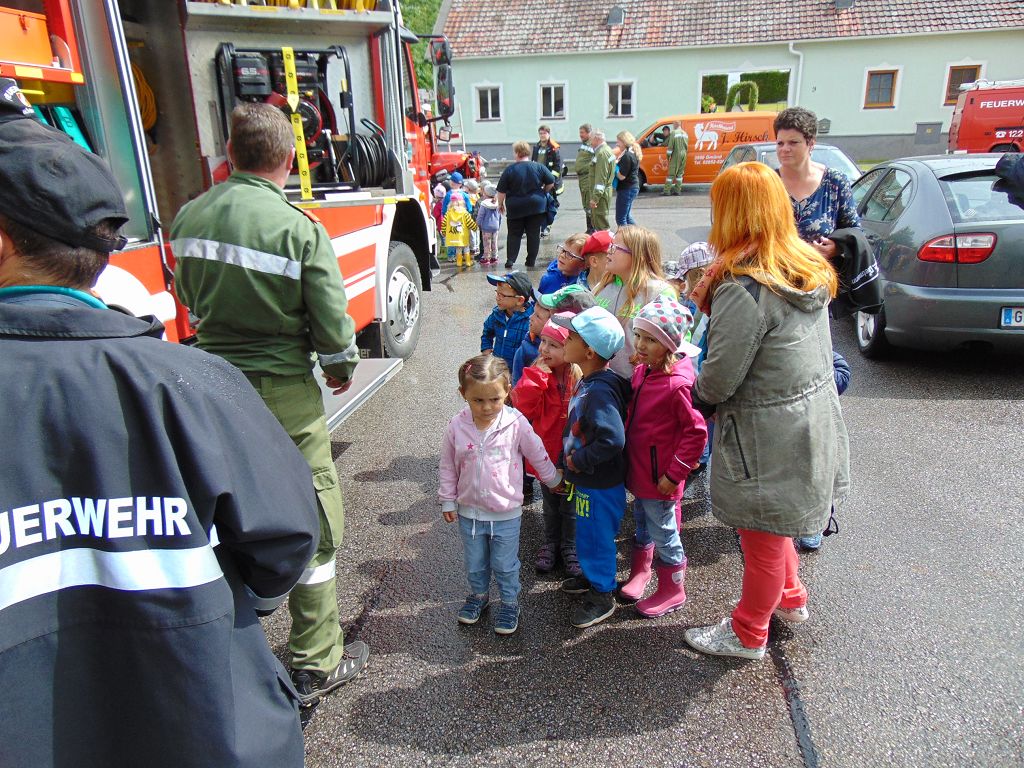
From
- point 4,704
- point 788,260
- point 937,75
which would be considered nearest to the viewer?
point 4,704

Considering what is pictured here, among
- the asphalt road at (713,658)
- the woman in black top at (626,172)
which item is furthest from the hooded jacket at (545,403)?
the woman in black top at (626,172)

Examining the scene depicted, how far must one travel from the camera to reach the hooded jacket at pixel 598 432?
9.04ft

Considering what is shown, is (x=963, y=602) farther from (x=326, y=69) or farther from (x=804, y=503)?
(x=326, y=69)

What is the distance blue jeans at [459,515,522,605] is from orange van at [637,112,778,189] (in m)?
19.4

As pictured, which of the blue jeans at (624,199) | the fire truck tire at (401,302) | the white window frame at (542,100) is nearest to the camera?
the fire truck tire at (401,302)

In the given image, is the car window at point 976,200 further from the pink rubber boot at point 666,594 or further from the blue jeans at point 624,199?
the blue jeans at point 624,199

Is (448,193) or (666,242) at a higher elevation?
(448,193)

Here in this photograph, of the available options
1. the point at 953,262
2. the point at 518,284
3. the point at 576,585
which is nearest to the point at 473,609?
the point at 576,585

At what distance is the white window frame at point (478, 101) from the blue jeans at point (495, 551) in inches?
1133

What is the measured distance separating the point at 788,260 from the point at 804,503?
836mm

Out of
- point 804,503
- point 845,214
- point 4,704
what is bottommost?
point 804,503

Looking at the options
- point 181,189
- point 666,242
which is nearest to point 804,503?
point 181,189

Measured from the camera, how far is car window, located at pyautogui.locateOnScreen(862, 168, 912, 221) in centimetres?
594

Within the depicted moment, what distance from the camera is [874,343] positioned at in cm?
600
